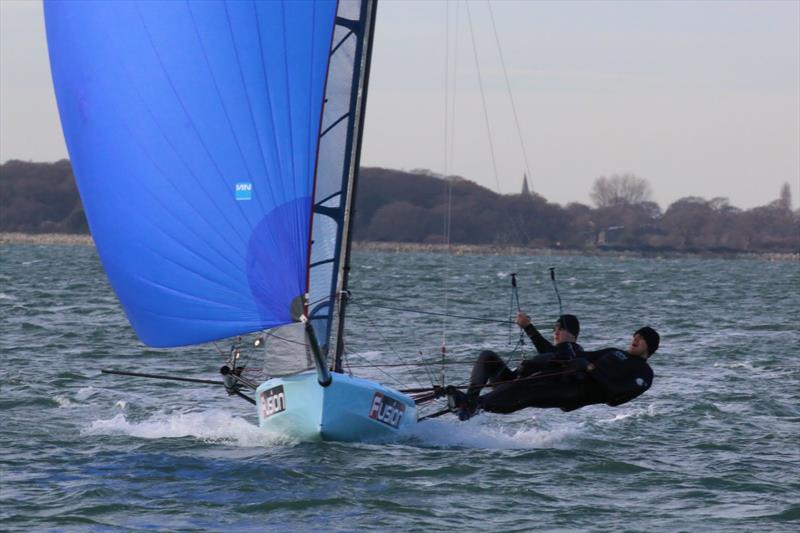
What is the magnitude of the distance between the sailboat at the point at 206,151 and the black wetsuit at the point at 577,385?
120 centimetres

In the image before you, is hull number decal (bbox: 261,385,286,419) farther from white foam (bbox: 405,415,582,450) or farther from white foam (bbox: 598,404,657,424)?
white foam (bbox: 598,404,657,424)

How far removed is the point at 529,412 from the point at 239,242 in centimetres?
491

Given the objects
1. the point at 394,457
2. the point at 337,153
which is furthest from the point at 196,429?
the point at 337,153

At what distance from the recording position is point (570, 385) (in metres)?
11.4

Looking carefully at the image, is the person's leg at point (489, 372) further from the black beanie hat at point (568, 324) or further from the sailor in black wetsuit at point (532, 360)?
the black beanie hat at point (568, 324)

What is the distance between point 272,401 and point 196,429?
1.29 meters

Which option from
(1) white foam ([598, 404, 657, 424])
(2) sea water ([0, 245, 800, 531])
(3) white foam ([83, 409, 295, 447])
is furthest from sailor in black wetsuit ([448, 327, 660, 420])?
(1) white foam ([598, 404, 657, 424])

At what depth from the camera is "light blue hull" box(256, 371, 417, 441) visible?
36.2 feet

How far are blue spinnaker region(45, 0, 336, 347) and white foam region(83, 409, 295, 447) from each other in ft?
3.99

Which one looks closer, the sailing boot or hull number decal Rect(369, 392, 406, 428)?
hull number decal Rect(369, 392, 406, 428)

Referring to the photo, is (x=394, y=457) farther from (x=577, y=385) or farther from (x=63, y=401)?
(x=63, y=401)

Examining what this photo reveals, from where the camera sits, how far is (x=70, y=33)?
35.7ft

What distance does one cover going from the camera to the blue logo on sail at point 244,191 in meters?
10.7

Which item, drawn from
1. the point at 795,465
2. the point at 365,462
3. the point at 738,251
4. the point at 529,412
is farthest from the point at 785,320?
the point at 738,251
